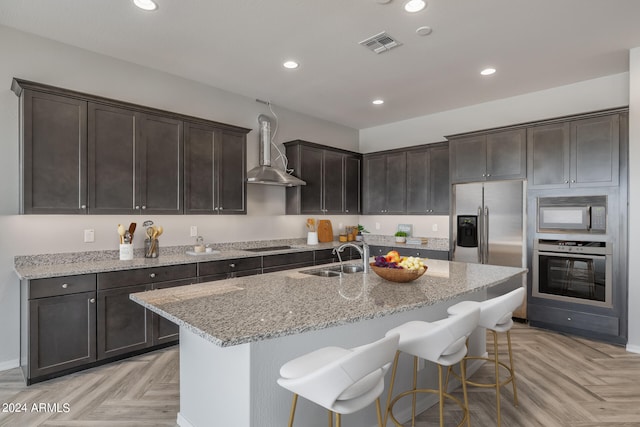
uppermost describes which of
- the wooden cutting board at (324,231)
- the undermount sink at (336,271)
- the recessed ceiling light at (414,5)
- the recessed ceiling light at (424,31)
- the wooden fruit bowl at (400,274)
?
the recessed ceiling light at (414,5)

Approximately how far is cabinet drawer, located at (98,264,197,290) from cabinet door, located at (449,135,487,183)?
354cm

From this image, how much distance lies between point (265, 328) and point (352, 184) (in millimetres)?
4688

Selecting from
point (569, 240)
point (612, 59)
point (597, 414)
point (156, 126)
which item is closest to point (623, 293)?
point (569, 240)

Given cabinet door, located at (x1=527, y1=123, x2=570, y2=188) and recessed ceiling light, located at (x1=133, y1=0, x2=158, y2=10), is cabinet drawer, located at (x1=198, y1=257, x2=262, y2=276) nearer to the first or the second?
recessed ceiling light, located at (x1=133, y1=0, x2=158, y2=10)

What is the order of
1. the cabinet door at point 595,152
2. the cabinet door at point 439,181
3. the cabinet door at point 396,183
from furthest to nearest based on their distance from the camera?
1. the cabinet door at point 396,183
2. the cabinet door at point 439,181
3. the cabinet door at point 595,152

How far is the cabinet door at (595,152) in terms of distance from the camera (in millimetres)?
3645

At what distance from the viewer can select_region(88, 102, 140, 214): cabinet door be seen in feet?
10.6

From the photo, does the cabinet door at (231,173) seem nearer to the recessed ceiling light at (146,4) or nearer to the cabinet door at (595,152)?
the recessed ceiling light at (146,4)

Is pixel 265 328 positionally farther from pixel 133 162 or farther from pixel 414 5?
pixel 133 162

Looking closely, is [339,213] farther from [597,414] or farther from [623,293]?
[597,414]

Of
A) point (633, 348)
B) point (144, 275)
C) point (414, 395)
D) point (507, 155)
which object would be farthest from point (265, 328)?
point (507, 155)

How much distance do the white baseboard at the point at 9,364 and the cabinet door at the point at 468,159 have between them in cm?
507

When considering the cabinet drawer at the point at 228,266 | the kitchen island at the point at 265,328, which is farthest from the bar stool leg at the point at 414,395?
the cabinet drawer at the point at 228,266

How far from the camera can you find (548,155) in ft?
13.3
